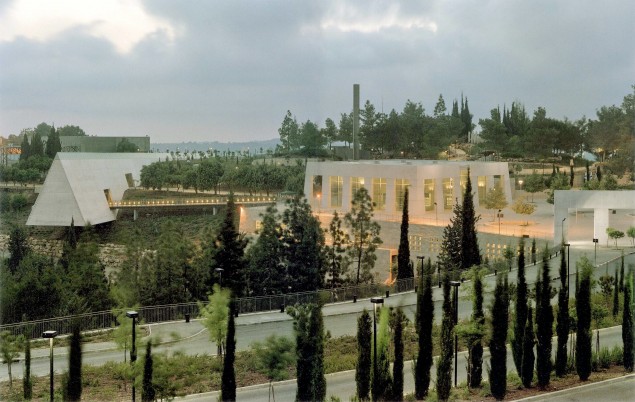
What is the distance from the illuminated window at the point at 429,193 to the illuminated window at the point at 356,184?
2316 mm

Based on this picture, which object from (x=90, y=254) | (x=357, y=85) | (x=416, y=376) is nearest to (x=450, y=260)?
(x=416, y=376)

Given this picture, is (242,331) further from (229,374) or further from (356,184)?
(356,184)

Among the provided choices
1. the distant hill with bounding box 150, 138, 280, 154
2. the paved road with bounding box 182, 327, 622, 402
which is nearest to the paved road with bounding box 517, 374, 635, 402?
the paved road with bounding box 182, 327, 622, 402

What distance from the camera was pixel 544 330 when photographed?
340 inches

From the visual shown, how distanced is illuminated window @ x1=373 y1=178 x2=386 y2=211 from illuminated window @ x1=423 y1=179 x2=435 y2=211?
4.80ft

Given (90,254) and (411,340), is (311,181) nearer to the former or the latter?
(90,254)

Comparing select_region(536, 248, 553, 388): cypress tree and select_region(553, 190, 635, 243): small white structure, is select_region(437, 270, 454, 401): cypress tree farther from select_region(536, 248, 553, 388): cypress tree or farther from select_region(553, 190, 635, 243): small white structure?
select_region(553, 190, 635, 243): small white structure

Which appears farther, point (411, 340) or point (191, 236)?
point (191, 236)

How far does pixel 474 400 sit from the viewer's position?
7.96m

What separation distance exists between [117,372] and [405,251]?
33.9ft

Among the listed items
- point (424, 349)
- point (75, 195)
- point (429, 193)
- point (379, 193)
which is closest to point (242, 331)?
point (424, 349)

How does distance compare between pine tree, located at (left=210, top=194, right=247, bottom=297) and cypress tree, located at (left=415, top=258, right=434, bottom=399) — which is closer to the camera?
cypress tree, located at (left=415, top=258, right=434, bottom=399)

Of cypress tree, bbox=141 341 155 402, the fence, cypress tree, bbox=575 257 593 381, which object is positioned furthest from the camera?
the fence

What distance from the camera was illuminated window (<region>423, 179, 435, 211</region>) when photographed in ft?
77.6
